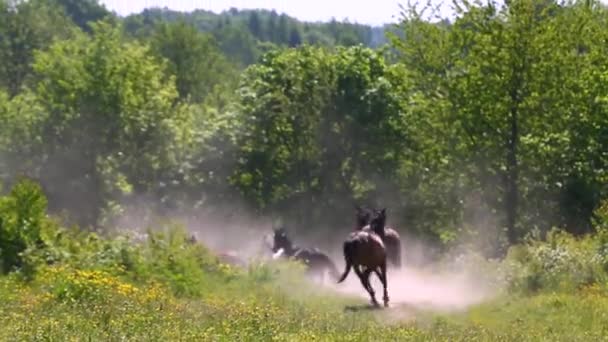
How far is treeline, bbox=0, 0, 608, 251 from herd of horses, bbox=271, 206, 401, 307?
8983mm

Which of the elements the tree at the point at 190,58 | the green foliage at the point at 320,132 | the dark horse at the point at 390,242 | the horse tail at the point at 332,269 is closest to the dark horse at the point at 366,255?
the dark horse at the point at 390,242

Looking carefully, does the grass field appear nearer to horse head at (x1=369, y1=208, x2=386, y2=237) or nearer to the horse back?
the horse back

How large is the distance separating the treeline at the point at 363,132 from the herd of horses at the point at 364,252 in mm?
8983

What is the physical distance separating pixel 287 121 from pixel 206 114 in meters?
18.4

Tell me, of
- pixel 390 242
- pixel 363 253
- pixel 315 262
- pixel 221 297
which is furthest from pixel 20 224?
pixel 390 242

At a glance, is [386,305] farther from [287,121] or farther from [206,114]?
[206,114]

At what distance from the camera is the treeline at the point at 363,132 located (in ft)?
123

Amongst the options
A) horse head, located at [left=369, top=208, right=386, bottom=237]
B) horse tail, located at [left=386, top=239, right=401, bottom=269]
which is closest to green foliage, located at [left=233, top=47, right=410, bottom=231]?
horse tail, located at [left=386, top=239, right=401, bottom=269]

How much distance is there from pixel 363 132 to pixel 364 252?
23.4 metres

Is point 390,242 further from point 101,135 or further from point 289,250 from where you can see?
point 101,135

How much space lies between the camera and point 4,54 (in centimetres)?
9044

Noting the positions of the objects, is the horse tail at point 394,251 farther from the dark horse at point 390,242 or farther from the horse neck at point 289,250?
the horse neck at point 289,250

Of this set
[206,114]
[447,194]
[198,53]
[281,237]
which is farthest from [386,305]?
[198,53]

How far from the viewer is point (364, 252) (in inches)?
925
